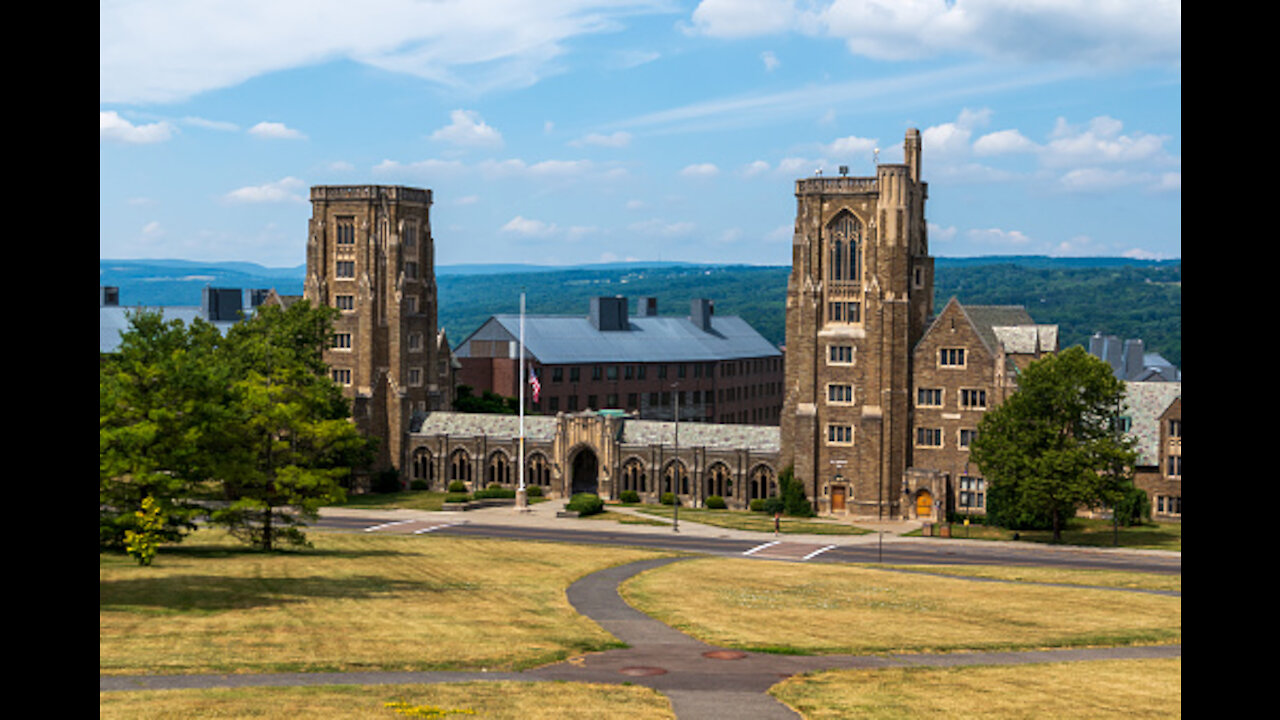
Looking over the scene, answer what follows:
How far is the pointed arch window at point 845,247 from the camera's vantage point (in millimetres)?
99812

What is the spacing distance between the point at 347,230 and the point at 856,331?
4839 centimetres

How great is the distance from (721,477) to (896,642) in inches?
2291

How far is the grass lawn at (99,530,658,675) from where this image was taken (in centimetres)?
3831

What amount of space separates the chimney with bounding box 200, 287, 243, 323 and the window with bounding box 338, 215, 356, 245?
280ft

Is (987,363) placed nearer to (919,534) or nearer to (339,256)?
(919,534)

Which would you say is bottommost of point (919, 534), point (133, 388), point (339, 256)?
point (919, 534)

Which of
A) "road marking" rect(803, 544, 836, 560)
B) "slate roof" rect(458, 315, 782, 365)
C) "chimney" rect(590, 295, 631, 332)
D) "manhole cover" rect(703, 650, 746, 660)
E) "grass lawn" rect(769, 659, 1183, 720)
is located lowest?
"road marking" rect(803, 544, 836, 560)

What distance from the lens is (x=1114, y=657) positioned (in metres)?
45.0

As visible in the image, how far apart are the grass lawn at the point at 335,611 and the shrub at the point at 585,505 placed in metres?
25.4

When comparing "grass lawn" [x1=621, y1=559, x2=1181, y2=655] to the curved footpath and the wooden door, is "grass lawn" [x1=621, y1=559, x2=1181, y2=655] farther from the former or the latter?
the wooden door

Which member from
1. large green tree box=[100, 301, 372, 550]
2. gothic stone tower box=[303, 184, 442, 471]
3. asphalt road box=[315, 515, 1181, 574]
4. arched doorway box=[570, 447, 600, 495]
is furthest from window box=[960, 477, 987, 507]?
gothic stone tower box=[303, 184, 442, 471]

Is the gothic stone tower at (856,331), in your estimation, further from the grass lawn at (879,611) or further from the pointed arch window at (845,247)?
the grass lawn at (879,611)

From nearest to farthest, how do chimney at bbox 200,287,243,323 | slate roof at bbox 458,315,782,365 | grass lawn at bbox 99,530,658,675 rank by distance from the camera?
grass lawn at bbox 99,530,658,675 → slate roof at bbox 458,315,782,365 → chimney at bbox 200,287,243,323
